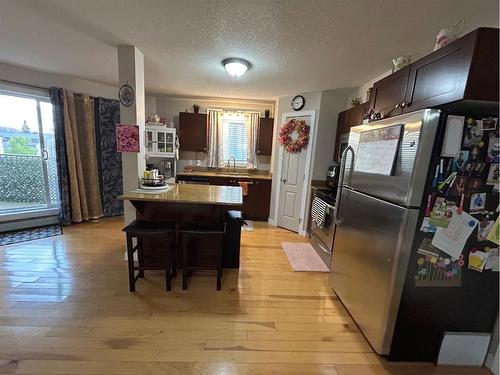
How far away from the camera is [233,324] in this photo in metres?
1.86

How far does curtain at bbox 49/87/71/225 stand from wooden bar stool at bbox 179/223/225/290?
2.79m

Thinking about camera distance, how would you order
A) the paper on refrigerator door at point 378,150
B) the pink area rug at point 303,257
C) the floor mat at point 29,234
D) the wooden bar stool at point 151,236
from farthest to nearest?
the floor mat at point 29,234 → the pink area rug at point 303,257 → the wooden bar stool at point 151,236 → the paper on refrigerator door at point 378,150

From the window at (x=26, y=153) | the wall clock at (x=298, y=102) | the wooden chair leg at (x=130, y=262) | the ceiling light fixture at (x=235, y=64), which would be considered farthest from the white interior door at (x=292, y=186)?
the window at (x=26, y=153)

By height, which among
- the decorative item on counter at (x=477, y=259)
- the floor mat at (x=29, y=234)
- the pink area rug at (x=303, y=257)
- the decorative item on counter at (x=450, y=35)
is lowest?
the floor mat at (x=29, y=234)

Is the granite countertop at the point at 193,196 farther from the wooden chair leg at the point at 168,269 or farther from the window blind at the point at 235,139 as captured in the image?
the window blind at the point at 235,139

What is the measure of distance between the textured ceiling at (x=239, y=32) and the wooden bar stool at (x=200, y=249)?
181 cm

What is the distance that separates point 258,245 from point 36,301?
8.13 feet

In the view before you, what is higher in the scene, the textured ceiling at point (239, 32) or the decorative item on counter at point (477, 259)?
the textured ceiling at point (239, 32)

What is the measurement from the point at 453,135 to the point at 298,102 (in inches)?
115

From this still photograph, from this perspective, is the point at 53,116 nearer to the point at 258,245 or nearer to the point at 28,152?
the point at 28,152

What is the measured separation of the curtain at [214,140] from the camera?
4723 mm

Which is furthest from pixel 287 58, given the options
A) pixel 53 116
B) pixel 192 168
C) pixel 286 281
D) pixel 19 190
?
pixel 19 190

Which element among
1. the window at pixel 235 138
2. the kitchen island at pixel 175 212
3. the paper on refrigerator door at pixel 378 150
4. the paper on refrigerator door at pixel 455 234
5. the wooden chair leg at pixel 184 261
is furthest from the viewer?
the window at pixel 235 138

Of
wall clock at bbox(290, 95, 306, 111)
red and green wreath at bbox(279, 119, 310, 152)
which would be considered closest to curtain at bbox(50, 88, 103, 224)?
red and green wreath at bbox(279, 119, 310, 152)
